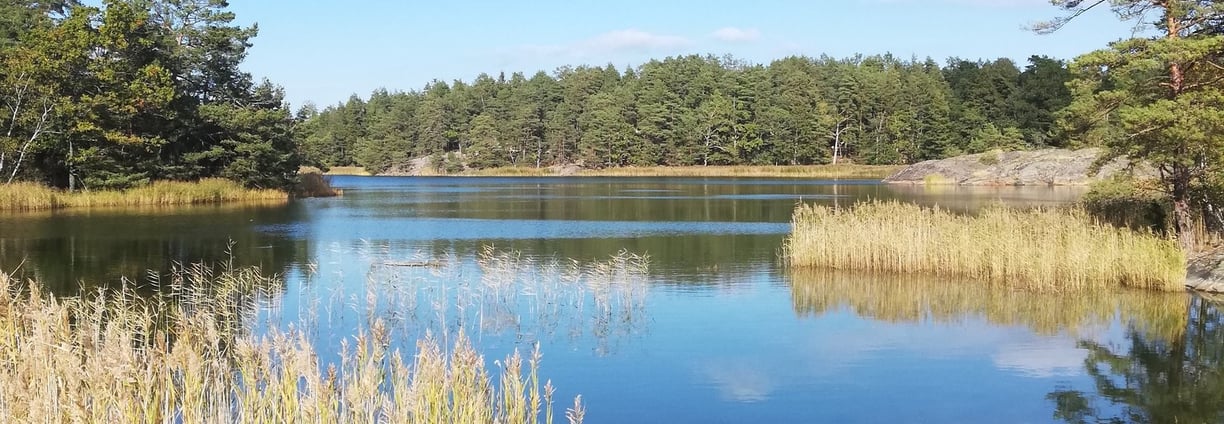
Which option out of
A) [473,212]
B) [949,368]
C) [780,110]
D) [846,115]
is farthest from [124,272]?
[846,115]

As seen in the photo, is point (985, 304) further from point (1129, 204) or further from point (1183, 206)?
point (1129, 204)

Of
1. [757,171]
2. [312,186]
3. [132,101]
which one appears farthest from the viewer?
[757,171]

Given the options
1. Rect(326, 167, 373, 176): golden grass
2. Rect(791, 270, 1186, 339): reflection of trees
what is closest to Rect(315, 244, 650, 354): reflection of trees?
Rect(791, 270, 1186, 339): reflection of trees

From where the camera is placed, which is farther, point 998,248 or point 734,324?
Answer: point 998,248

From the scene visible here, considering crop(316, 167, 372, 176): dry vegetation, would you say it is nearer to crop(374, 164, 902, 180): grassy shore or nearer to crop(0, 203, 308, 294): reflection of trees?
crop(374, 164, 902, 180): grassy shore

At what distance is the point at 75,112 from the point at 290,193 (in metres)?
15.0

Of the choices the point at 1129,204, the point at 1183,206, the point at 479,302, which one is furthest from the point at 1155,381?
the point at 1129,204

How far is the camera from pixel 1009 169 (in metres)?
64.2

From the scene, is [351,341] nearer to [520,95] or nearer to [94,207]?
[94,207]

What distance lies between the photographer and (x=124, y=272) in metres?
18.2

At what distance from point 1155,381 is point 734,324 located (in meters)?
5.31

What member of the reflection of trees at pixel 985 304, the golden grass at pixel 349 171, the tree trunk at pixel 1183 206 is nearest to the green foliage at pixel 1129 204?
the tree trunk at pixel 1183 206

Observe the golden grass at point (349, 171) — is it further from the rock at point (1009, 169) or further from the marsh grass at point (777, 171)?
the rock at point (1009, 169)

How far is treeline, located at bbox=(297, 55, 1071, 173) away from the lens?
90875 millimetres
